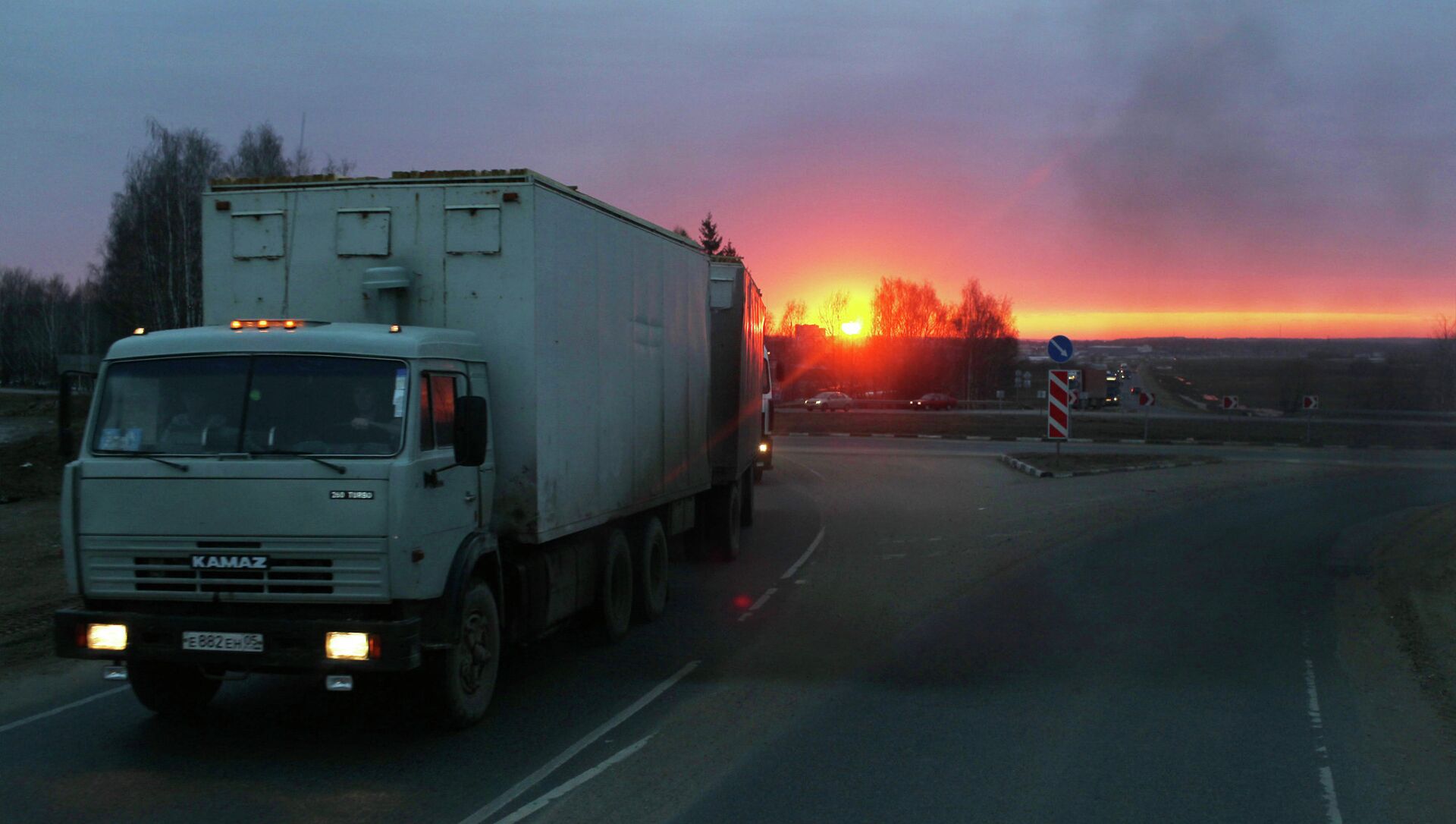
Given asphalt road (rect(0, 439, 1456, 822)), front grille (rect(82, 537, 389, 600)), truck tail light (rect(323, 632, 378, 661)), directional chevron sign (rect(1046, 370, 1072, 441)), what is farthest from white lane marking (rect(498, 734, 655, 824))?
directional chevron sign (rect(1046, 370, 1072, 441))

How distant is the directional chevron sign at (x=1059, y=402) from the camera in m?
26.7

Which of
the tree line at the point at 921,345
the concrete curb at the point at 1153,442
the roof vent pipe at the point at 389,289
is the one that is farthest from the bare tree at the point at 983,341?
the roof vent pipe at the point at 389,289

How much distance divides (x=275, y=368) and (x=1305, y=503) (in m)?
20.6

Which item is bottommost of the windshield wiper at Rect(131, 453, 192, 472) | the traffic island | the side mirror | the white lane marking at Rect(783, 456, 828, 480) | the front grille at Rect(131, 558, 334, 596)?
the white lane marking at Rect(783, 456, 828, 480)

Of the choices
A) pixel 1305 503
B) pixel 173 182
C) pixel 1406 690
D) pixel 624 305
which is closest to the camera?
pixel 1406 690

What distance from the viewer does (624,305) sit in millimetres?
9328

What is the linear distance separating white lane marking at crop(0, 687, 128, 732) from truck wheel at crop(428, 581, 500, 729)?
2.74m

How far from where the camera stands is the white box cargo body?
7.23 meters

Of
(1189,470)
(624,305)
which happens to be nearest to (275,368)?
(624,305)

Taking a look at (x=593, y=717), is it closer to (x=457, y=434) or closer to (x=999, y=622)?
(x=457, y=434)

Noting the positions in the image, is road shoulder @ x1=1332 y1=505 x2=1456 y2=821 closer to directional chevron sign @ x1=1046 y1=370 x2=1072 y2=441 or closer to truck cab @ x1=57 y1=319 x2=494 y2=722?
truck cab @ x1=57 y1=319 x2=494 y2=722

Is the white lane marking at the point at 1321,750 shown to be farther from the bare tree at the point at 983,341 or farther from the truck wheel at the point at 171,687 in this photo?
the bare tree at the point at 983,341

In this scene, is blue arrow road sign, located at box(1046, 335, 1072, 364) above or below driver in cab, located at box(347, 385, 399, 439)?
above

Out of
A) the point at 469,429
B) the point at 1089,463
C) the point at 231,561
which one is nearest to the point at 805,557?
the point at 469,429
